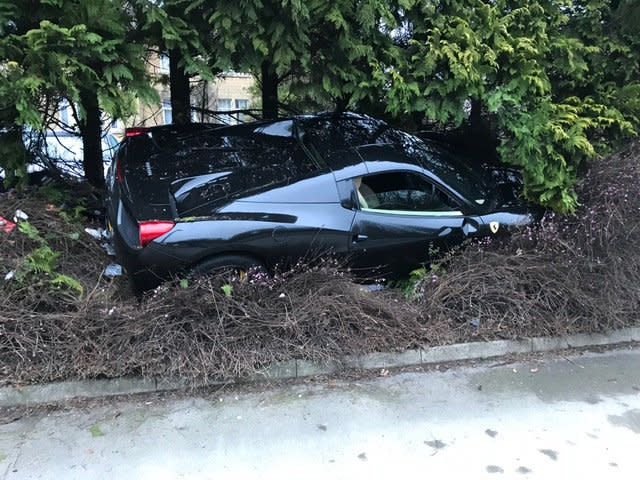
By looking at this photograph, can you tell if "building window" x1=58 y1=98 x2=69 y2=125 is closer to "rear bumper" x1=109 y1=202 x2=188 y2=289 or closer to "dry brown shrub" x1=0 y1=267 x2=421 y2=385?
"rear bumper" x1=109 y1=202 x2=188 y2=289

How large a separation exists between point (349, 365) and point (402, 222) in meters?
1.26

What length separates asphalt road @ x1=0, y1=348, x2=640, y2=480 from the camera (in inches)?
112

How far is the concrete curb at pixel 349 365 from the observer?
326cm

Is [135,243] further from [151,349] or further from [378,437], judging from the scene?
[378,437]

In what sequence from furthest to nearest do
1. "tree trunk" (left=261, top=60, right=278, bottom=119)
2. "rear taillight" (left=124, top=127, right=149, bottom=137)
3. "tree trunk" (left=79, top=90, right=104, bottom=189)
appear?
"tree trunk" (left=261, top=60, right=278, bottom=119), "tree trunk" (left=79, top=90, right=104, bottom=189), "rear taillight" (left=124, top=127, right=149, bottom=137)

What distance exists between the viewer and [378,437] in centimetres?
311

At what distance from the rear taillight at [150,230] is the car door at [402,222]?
1.45 m

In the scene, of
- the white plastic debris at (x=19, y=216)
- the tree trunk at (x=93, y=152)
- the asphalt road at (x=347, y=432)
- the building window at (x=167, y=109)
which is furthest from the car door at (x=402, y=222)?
the building window at (x=167, y=109)

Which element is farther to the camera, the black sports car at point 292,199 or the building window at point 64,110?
the building window at point 64,110

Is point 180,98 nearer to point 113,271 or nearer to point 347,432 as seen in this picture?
point 113,271

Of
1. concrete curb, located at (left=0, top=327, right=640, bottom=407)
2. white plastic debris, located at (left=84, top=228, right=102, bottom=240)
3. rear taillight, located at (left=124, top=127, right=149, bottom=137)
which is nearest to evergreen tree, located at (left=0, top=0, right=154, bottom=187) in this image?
rear taillight, located at (left=124, top=127, right=149, bottom=137)

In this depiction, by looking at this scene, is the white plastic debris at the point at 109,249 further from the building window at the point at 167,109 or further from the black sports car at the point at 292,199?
the building window at the point at 167,109

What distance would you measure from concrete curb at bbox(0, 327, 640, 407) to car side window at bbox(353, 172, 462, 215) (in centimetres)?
115

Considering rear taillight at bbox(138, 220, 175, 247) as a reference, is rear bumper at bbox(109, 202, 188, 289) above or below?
below
